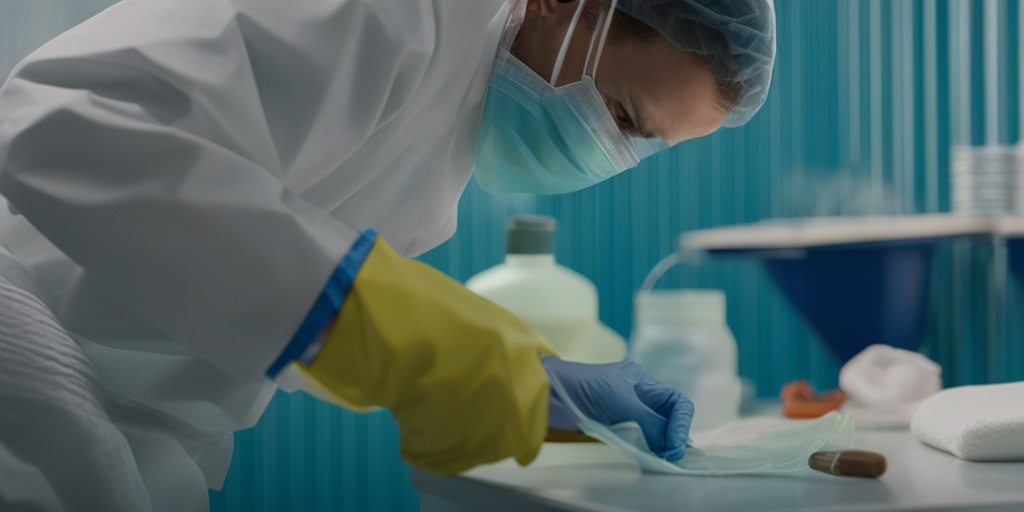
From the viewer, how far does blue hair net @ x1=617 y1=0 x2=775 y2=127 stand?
912 millimetres

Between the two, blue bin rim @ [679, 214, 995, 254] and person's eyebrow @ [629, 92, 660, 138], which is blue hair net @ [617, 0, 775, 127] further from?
blue bin rim @ [679, 214, 995, 254]

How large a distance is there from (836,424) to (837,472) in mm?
138

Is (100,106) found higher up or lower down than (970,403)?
higher up

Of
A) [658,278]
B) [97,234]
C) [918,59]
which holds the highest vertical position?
[918,59]

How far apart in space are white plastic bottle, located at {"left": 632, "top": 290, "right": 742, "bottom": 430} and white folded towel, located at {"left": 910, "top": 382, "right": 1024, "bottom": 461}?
47 cm

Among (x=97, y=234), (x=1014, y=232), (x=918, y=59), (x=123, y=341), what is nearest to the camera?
(x=97, y=234)

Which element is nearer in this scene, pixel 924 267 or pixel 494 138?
pixel 494 138

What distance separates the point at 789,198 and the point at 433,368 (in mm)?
1878

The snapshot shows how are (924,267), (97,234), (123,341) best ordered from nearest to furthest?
(97,234) → (123,341) → (924,267)

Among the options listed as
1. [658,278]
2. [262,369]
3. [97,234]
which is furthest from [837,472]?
[658,278]

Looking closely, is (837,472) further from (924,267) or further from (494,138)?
(924,267)

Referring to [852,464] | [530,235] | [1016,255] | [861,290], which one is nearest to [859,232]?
[861,290]

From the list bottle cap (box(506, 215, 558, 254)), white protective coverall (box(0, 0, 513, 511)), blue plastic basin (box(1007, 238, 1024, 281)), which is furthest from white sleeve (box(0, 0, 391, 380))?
blue plastic basin (box(1007, 238, 1024, 281))

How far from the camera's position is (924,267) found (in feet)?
6.29
